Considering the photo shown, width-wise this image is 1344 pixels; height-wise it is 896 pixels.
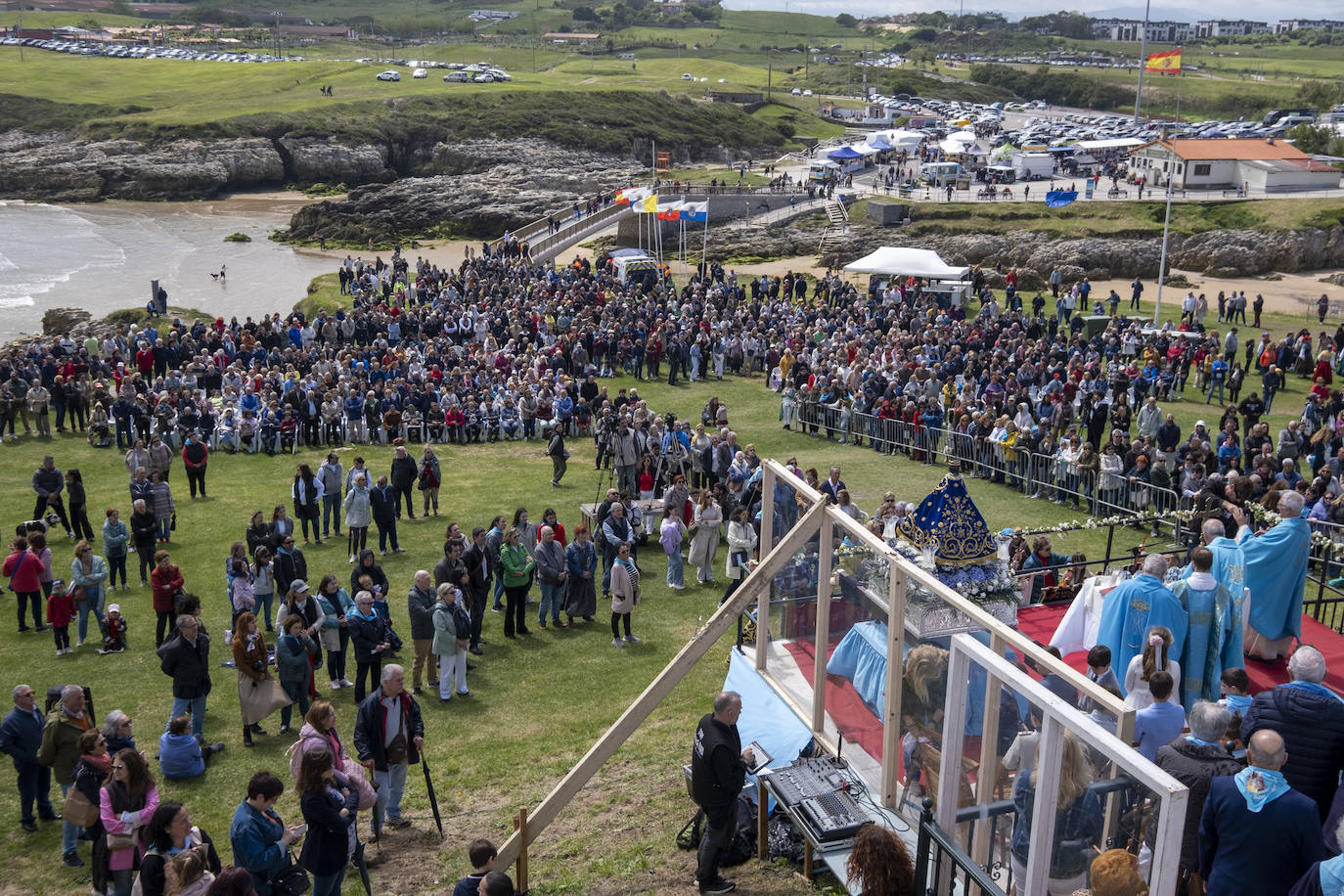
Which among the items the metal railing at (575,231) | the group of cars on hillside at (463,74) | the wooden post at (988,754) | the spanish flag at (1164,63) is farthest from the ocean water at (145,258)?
the wooden post at (988,754)

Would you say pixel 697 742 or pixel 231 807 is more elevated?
pixel 697 742

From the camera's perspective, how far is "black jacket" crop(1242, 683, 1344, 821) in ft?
21.1

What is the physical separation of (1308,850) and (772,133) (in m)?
89.1

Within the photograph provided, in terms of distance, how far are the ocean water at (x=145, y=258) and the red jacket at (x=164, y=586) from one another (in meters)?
34.4

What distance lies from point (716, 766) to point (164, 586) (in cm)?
806

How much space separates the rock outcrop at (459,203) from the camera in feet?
208

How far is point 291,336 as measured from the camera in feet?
97.2

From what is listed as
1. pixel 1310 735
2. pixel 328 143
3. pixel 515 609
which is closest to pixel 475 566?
pixel 515 609

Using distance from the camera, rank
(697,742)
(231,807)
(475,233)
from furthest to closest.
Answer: (475,233), (231,807), (697,742)

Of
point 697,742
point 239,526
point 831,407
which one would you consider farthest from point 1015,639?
point 831,407

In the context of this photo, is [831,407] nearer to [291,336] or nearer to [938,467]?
[938,467]

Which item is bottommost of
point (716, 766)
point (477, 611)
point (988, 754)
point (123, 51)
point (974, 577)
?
point (477, 611)

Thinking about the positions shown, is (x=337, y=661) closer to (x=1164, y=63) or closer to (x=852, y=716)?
(x=852, y=716)

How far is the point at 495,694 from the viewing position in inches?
478
